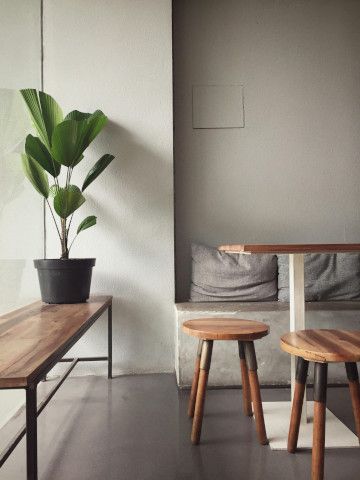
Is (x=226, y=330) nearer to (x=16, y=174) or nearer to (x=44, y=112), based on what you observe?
(x=16, y=174)

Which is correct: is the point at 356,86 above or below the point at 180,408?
above

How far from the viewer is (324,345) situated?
58.1 inches

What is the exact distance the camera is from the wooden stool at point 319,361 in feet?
4.55

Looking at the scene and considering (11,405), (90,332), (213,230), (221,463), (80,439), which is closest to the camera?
(221,463)

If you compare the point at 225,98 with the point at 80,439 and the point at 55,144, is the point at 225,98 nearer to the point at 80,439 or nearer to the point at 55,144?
the point at 55,144

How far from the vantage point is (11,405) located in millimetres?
2234

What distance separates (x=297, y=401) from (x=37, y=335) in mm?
1077

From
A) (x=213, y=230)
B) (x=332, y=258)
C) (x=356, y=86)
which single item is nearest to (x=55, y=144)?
(x=213, y=230)

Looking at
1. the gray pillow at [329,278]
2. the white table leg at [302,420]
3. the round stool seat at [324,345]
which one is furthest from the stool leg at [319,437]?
the gray pillow at [329,278]

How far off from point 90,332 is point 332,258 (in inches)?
71.8

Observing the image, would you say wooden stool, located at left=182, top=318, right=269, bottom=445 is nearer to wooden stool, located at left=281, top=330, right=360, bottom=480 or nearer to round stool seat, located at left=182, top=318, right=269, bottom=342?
round stool seat, located at left=182, top=318, right=269, bottom=342

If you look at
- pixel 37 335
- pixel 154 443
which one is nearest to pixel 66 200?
pixel 37 335

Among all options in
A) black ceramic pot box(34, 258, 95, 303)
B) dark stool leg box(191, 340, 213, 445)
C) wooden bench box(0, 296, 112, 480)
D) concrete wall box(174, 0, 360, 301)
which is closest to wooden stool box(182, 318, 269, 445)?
dark stool leg box(191, 340, 213, 445)

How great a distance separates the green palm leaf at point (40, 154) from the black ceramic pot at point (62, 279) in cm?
55
